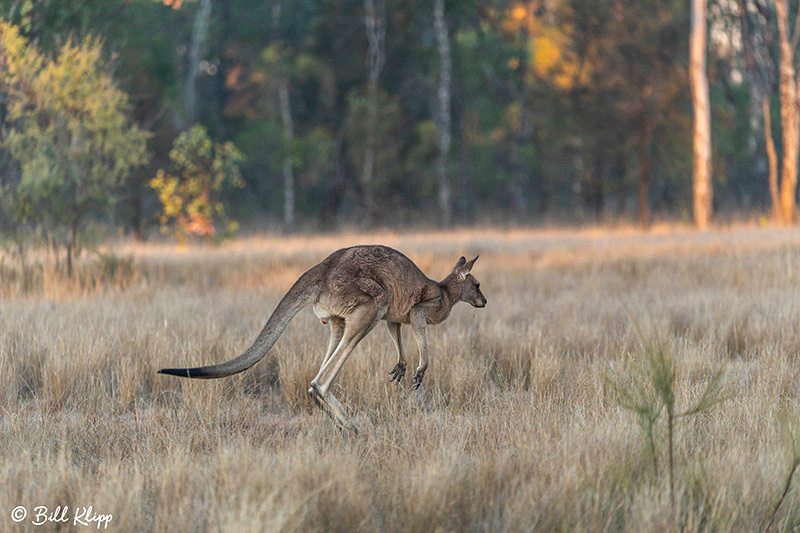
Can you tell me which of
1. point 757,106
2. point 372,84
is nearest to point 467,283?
point 372,84

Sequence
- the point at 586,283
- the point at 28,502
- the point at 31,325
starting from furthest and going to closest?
the point at 586,283, the point at 31,325, the point at 28,502

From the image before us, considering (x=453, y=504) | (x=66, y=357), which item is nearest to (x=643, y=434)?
(x=453, y=504)

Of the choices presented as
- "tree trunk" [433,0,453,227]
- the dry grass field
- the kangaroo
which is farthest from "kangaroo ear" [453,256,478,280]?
"tree trunk" [433,0,453,227]

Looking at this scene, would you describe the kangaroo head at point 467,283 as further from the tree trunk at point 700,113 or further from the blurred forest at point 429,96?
the blurred forest at point 429,96

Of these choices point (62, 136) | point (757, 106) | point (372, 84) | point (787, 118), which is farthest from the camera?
point (757, 106)

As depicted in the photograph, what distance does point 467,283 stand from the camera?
5.07 meters

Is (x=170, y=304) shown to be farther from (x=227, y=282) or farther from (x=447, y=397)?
(x=447, y=397)

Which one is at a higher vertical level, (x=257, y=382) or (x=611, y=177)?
(x=611, y=177)

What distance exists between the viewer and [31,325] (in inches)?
266

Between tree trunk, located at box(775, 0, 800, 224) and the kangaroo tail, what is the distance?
18.9 metres

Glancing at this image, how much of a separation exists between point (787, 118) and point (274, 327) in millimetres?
20608

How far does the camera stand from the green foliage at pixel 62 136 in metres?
10.0

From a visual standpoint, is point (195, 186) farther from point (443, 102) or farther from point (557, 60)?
point (557, 60)

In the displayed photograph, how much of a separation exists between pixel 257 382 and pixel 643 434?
3106 millimetres
